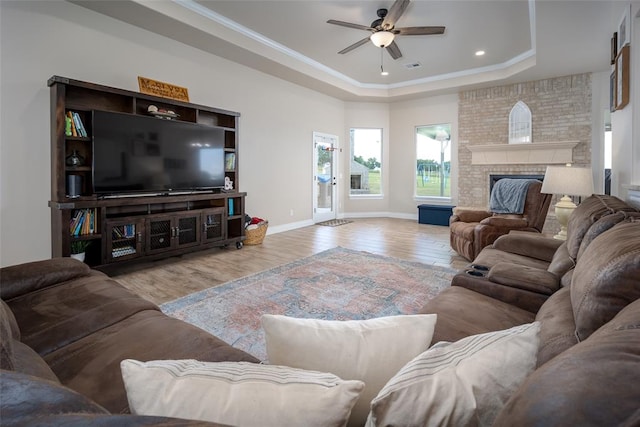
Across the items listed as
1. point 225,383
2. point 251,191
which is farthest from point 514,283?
point 251,191

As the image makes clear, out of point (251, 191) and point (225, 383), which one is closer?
point (225, 383)

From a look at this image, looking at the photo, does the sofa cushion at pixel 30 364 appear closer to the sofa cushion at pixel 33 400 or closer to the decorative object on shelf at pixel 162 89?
the sofa cushion at pixel 33 400

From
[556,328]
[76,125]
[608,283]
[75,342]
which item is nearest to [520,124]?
[556,328]

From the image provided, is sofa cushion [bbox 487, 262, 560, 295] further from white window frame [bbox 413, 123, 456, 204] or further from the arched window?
white window frame [bbox 413, 123, 456, 204]

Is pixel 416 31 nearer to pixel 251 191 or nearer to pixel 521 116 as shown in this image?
pixel 251 191

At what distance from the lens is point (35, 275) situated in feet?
A: 5.50

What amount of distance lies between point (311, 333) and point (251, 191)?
17.0ft

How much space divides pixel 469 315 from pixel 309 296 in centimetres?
170

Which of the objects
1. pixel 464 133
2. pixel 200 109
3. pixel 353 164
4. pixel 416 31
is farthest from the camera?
pixel 353 164

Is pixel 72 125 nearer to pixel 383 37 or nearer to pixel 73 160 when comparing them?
pixel 73 160

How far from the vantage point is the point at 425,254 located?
4.57 m

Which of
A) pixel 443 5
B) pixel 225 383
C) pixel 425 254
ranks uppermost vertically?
pixel 443 5

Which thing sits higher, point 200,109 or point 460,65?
point 460,65

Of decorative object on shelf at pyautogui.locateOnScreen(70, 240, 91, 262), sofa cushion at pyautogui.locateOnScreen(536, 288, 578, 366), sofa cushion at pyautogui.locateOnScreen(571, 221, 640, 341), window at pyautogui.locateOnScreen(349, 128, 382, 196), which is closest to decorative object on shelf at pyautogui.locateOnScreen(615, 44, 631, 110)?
sofa cushion at pyautogui.locateOnScreen(536, 288, 578, 366)
